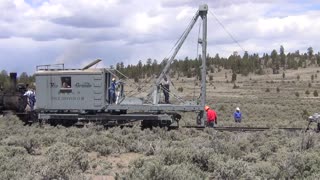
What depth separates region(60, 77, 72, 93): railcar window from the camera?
2473 centimetres

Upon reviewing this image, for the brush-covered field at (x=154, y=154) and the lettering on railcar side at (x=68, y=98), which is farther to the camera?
the lettering on railcar side at (x=68, y=98)

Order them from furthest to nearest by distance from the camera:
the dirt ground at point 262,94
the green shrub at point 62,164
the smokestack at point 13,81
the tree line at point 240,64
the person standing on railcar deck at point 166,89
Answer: the tree line at point 240,64
the dirt ground at point 262,94
the smokestack at point 13,81
the person standing on railcar deck at point 166,89
the green shrub at point 62,164

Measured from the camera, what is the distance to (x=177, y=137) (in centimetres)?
1991

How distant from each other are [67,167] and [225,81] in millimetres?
72087

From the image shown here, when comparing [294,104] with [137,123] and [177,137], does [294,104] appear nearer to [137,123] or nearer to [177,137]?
[137,123]

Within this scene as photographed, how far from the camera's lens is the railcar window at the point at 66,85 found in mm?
24734

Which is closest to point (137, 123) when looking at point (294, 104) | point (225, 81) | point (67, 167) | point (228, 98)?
point (67, 167)

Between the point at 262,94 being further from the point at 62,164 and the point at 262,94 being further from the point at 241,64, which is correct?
the point at 62,164

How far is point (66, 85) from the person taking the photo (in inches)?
978

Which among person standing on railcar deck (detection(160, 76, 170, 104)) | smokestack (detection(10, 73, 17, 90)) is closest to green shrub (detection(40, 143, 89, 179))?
person standing on railcar deck (detection(160, 76, 170, 104))

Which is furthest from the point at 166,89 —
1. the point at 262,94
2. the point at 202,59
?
the point at 262,94

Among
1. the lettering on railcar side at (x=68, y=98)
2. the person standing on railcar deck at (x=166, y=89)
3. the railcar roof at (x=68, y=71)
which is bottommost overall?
the lettering on railcar side at (x=68, y=98)

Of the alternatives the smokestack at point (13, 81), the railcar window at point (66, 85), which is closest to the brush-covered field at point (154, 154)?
the railcar window at point (66, 85)

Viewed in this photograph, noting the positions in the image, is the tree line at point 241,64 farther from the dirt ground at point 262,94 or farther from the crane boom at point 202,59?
the crane boom at point 202,59
